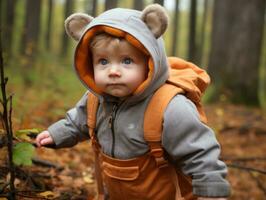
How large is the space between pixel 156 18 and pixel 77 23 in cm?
49

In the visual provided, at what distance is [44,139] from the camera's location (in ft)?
9.59

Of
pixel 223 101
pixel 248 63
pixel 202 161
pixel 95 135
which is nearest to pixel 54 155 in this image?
pixel 95 135

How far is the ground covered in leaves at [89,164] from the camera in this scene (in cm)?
316

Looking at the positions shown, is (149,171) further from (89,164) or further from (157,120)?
(89,164)

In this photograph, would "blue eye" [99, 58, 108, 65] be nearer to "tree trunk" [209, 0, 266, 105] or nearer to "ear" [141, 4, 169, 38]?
"ear" [141, 4, 169, 38]

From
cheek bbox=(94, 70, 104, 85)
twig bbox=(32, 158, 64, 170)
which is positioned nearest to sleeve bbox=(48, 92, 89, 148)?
cheek bbox=(94, 70, 104, 85)

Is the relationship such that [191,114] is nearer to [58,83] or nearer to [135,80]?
[135,80]

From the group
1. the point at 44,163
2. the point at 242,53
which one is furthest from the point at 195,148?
the point at 242,53

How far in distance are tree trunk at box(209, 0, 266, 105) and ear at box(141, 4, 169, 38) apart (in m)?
8.20

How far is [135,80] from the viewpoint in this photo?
247 centimetres

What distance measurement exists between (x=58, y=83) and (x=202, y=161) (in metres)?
10.2

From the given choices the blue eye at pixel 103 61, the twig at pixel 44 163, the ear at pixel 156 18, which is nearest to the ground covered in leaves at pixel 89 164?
the twig at pixel 44 163

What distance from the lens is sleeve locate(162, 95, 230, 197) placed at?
7.74 ft

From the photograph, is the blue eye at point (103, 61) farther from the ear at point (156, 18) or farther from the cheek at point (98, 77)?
the ear at point (156, 18)
